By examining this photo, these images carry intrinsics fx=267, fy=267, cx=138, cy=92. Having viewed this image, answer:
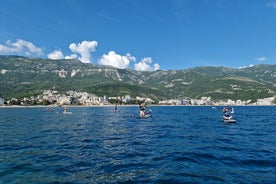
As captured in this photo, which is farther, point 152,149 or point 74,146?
point 74,146

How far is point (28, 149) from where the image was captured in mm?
35469

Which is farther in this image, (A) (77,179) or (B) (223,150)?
(B) (223,150)

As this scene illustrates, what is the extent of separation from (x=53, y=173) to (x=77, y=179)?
2956 mm

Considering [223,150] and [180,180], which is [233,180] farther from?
[223,150]

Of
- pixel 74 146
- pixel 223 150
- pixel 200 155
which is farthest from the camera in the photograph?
pixel 74 146

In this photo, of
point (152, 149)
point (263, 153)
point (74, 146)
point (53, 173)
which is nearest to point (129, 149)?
point (152, 149)

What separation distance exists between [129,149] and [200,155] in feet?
31.6

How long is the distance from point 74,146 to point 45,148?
396 centimetres

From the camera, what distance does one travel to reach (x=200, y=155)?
31500 millimetres

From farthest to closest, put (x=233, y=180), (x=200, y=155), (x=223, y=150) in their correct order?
(x=223, y=150) → (x=200, y=155) → (x=233, y=180)

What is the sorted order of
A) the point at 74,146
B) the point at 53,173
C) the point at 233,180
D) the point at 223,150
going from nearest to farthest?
the point at 233,180, the point at 53,173, the point at 223,150, the point at 74,146

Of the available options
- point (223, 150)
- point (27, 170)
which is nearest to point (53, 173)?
point (27, 170)

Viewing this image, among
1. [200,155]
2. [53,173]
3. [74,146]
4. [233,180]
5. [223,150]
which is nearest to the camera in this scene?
[233,180]

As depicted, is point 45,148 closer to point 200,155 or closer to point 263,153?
point 200,155
